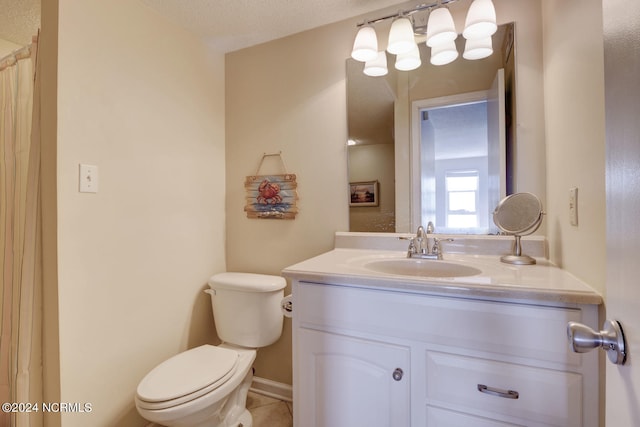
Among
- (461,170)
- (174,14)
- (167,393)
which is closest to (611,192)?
(461,170)

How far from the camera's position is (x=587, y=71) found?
763mm

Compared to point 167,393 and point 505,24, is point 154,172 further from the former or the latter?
point 505,24

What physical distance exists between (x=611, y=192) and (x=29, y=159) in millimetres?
1715

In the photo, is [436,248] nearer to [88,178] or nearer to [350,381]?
[350,381]

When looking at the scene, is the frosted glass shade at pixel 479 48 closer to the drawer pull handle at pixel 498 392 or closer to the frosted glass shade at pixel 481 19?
the frosted glass shade at pixel 481 19

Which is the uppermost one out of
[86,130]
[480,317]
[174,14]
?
[174,14]

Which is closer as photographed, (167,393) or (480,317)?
(480,317)

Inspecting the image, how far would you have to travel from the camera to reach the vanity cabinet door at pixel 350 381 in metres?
0.88

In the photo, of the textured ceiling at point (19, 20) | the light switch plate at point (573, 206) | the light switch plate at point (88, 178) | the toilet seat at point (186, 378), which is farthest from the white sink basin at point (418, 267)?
the textured ceiling at point (19, 20)

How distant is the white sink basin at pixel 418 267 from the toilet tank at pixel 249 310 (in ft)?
1.80

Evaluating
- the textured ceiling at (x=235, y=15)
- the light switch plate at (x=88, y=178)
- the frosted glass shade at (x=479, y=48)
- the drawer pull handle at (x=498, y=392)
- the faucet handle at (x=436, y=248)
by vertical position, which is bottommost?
the drawer pull handle at (x=498, y=392)

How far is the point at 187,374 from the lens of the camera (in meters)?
1.17

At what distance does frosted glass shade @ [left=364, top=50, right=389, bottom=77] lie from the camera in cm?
142

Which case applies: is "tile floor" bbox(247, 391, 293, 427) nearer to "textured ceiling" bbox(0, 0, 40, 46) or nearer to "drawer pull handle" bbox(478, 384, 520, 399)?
"drawer pull handle" bbox(478, 384, 520, 399)
